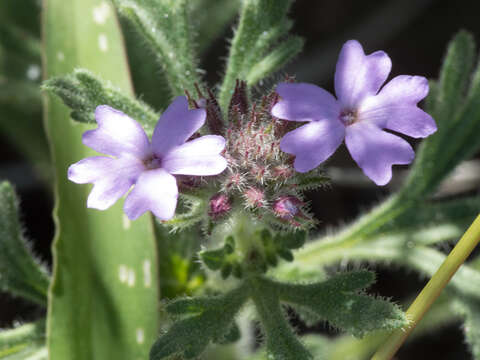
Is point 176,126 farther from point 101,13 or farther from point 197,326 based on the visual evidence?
point 101,13

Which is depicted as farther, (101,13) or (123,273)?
(101,13)

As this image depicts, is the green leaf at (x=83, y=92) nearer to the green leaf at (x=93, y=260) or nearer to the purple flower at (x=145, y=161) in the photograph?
the green leaf at (x=93, y=260)

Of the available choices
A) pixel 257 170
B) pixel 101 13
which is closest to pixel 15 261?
pixel 101 13

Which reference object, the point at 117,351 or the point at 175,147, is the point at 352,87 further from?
the point at 117,351

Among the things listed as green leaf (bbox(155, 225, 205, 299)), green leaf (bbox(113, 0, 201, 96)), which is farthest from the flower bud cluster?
green leaf (bbox(155, 225, 205, 299))

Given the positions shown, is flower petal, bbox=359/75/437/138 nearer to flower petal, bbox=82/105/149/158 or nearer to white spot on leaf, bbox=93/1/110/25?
flower petal, bbox=82/105/149/158

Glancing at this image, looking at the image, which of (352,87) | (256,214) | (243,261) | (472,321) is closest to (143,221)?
(243,261)
